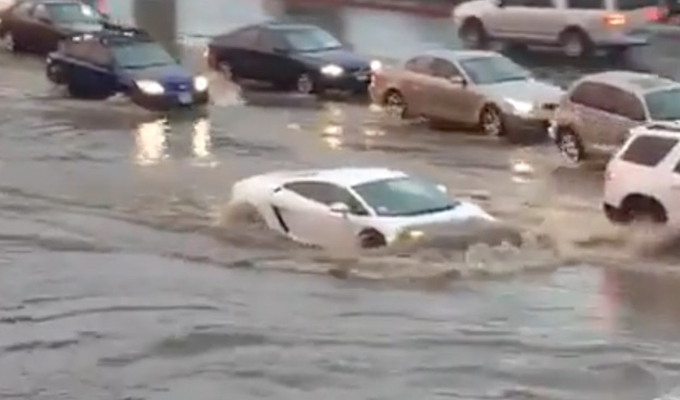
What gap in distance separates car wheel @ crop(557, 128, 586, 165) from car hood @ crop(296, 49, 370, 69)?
27.4ft

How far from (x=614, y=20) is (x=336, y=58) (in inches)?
304

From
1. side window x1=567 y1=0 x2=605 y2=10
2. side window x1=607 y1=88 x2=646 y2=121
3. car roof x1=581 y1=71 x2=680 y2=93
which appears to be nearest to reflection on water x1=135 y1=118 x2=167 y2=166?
car roof x1=581 y1=71 x2=680 y2=93

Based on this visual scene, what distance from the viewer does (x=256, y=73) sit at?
38812mm

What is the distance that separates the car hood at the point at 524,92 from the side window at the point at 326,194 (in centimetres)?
970

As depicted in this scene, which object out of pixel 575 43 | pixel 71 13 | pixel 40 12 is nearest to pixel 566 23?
pixel 575 43

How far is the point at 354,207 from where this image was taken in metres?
21.5

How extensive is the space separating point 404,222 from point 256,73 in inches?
715

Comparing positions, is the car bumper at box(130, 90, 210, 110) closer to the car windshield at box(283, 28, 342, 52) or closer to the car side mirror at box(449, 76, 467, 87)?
the car windshield at box(283, 28, 342, 52)

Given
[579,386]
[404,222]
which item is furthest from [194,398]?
[404,222]

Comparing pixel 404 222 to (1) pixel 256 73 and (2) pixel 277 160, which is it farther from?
(1) pixel 256 73

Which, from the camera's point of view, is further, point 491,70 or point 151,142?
point 491,70

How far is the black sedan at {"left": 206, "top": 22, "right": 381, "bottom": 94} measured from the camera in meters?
36.8

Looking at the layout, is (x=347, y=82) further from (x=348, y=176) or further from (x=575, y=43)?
(x=348, y=176)

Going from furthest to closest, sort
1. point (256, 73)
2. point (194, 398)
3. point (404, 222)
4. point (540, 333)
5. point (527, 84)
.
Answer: point (256, 73) → point (527, 84) → point (404, 222) → point (540, 333) → point (194, 398)
